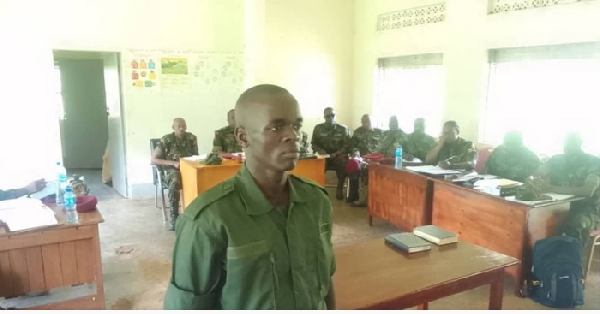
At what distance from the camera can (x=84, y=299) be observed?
2902mm

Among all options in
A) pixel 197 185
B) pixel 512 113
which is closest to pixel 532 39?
pixel 512 113

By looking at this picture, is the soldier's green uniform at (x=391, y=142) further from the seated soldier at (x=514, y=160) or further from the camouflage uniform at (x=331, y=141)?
the seated soldier at (x=514, y=160)

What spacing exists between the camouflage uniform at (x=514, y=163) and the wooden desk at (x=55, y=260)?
3416 millimetres

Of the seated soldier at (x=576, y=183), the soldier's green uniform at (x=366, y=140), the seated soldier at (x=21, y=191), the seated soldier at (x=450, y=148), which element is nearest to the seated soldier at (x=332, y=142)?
the soldier's green uniform at (x=366, y=140)

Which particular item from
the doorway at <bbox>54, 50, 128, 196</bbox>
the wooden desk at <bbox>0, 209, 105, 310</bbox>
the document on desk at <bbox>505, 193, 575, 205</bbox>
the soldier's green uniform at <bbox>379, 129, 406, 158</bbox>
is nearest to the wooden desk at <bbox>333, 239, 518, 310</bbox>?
the document on desk at <bbox>505, 193, 575, 205</bbox>

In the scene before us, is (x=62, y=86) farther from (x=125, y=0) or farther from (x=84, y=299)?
(x=84, y=299)

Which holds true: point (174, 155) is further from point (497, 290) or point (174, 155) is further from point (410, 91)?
point (497, 290)

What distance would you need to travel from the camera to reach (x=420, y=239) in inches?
93.7

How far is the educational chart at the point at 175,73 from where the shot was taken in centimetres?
609

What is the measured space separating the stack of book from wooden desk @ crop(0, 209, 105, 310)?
1781mm

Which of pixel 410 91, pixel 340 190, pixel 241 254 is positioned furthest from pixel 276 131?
pixel 410 91

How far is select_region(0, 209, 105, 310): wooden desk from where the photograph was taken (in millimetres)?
2611

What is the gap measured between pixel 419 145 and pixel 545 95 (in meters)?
1.43

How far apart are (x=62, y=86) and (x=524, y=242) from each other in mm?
7450
